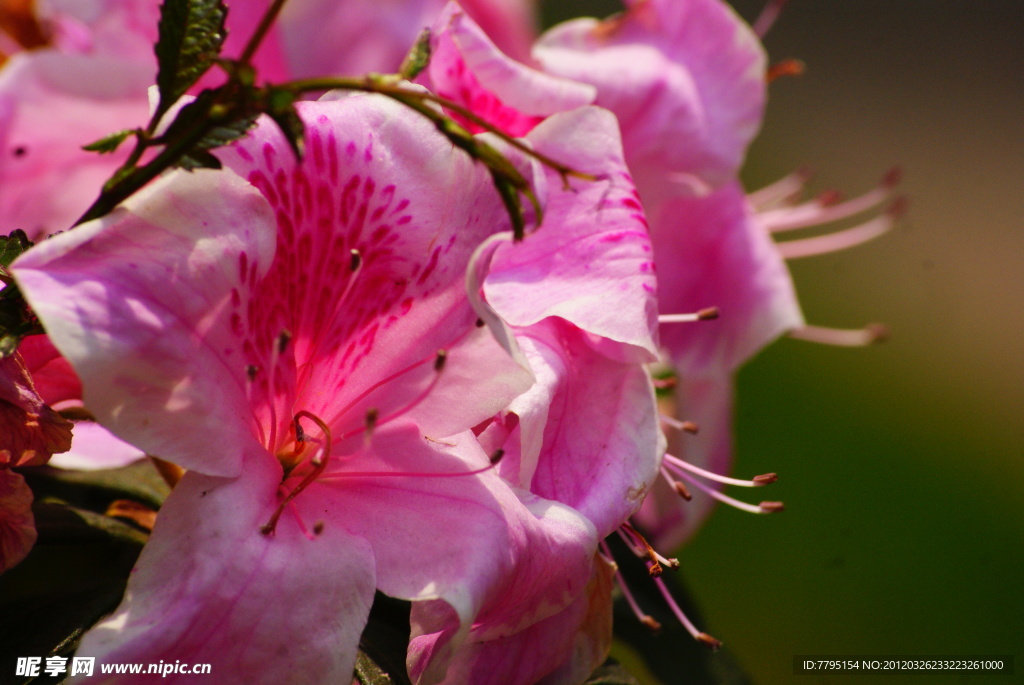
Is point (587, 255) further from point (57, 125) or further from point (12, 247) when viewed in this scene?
point (57, 125)

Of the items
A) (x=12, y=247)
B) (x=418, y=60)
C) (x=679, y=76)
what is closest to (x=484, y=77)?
(x=418, y=60)

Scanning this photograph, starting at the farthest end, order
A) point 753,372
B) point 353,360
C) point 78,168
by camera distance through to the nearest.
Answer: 1. point 753,372
2. point 78,168
3. point 353,360

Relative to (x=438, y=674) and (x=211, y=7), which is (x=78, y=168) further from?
(x=438, y=674)

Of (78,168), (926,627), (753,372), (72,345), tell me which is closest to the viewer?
(72,345)

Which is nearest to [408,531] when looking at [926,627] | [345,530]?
[345,530]

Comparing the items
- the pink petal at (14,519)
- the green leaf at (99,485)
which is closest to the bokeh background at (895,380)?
the green leaf at (99,485)

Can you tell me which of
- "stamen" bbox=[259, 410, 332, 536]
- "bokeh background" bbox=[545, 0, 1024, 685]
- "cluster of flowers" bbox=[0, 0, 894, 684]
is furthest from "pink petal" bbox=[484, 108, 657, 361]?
"bokeh background" bbox=[545, 0, 1024, 685]

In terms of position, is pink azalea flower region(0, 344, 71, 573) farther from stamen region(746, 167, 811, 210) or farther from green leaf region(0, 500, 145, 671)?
stamen region(746, 167, 811, 210)
